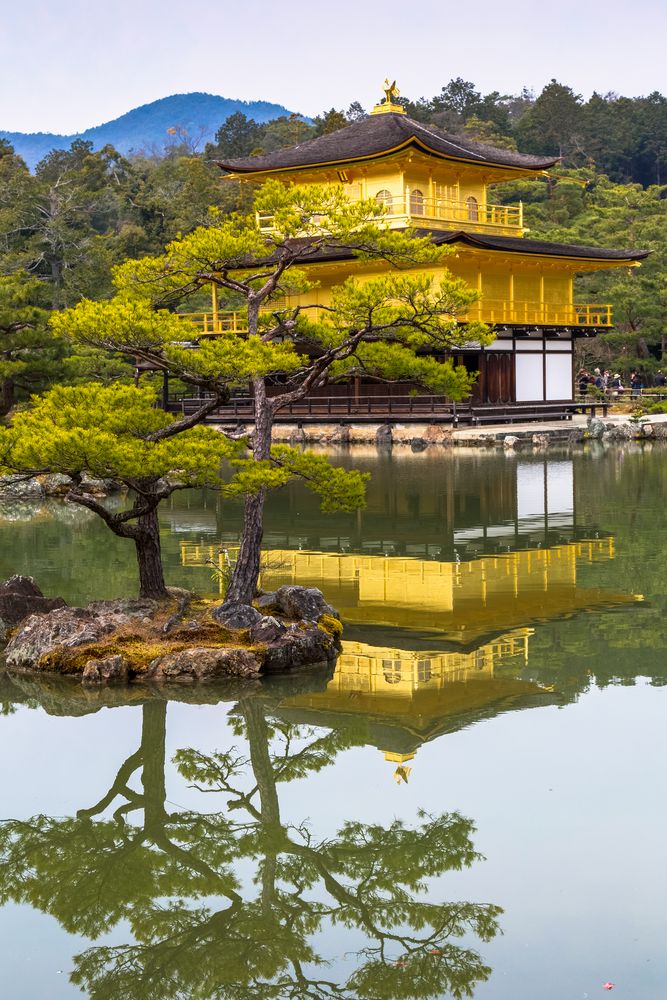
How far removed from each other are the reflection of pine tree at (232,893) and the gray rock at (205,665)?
1737 millimetres

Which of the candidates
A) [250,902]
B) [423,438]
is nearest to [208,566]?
[250,902]

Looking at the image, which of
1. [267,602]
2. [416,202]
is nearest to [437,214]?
[416,202]

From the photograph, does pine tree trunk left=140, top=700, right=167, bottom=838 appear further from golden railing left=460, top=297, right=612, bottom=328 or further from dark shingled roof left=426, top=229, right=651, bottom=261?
golden railing left=460, top=297, right=612, bottom=328

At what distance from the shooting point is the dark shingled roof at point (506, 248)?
31578mm

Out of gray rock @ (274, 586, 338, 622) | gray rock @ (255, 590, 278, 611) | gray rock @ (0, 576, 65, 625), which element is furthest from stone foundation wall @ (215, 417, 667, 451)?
gray rock @ (0, 576, 65, 625)

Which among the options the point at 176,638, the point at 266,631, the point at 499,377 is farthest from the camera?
the point at 499,377

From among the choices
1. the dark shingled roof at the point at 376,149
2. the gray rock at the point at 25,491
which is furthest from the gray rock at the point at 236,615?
the dark shingled roof at the point at 376,149

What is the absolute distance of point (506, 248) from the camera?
3284 centimetres

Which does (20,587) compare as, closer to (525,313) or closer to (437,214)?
(525,313)

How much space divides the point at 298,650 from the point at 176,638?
1067mm

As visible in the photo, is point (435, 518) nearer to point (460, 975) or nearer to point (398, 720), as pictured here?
point (398, 720)

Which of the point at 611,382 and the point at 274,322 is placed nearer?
the point at 274,322

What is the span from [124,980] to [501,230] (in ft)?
109

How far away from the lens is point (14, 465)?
10.2 metres
